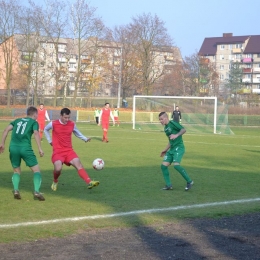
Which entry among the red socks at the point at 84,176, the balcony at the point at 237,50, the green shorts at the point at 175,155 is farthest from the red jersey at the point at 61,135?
the balcony at the point at 237,50

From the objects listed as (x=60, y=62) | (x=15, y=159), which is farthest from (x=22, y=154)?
(x=60, y=62)

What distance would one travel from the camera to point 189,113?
37469 millimetres

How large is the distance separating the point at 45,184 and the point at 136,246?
17.1ft

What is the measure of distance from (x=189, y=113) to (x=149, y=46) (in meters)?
27.1

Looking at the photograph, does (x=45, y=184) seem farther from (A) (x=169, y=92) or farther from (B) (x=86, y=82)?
(A) (x=169, y=92)

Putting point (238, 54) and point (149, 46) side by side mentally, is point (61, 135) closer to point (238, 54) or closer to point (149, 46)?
point (149, 46)

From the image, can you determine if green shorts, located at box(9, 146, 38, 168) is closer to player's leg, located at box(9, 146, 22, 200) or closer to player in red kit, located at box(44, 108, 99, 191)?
player's leg, located at box(9, 146, 22, 200)

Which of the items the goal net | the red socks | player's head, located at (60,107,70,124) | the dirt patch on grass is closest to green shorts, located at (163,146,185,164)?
the red socks

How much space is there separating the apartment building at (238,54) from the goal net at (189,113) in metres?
55.4

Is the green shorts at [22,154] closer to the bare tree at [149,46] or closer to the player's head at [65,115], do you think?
the player's head at [65,115]

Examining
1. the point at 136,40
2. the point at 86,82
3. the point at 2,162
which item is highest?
the point at 136,40

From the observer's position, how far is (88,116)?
5138 centimetres

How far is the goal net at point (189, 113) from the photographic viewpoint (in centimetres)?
3509

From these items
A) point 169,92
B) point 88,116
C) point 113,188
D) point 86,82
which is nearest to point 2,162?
point 113,188
